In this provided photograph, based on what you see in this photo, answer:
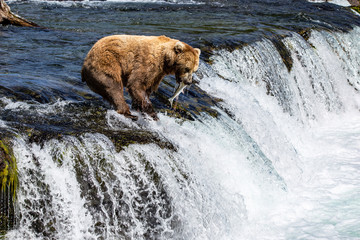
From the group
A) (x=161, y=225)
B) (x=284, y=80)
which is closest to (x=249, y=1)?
(x=284, y=80)

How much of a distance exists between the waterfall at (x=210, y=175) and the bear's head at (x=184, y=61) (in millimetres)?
640

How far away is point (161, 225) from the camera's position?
15.3ft

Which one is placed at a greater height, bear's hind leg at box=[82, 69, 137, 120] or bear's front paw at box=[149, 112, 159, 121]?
bear's hind leg at box=[82, 69, 137, 120]

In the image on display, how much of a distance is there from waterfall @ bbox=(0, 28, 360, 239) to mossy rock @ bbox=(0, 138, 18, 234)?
56 mm

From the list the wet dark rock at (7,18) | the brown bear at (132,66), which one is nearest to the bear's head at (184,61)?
the brown bear at (132,66)

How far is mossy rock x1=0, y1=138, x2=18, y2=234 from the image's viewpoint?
3775mm

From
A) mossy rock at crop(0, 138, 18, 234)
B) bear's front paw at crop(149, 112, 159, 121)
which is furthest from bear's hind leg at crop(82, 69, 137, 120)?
mossy rock at crop(0, 138, 18, 234)

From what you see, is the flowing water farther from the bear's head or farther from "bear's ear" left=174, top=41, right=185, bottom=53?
"bear's ear" left=174, top=41, right=185, bottom=53

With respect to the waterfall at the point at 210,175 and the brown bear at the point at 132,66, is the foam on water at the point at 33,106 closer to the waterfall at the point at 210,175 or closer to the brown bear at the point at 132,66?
the waterfall at the point at 210,175

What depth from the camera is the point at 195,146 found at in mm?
5516

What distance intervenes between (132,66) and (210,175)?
5.32 feet

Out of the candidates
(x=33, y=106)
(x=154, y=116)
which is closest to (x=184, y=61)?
(x=154, y=116)

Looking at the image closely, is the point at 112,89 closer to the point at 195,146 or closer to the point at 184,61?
the point at 184,61

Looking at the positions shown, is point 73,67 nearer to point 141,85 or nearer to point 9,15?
point 141,85
